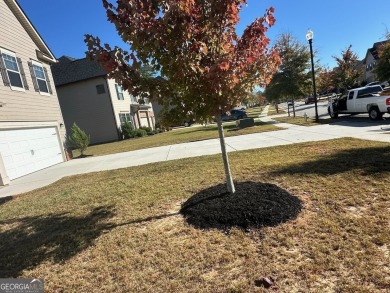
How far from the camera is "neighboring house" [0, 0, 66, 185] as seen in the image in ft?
38.1

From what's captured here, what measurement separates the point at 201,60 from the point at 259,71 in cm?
95

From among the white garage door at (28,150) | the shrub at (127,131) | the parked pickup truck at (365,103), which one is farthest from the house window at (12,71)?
the parked pickup truck at (365,103)

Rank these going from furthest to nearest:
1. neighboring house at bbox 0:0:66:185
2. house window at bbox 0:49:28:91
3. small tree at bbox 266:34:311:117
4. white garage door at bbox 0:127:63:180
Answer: small tree at bbox 266:34:311:117, house window at bbox 0:49:28:91, neighboring house at bbox 0:0:66:185, white garage door at bbox 0:127:63:180

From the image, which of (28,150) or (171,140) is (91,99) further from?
(28,150)

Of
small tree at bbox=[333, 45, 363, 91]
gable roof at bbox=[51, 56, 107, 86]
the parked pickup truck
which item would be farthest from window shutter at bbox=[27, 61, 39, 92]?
small tree at bbox=[333, 45, 363, 91]

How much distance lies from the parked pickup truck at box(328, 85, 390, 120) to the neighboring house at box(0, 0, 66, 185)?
17.1m

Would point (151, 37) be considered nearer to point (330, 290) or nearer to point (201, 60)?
point (201, 60)

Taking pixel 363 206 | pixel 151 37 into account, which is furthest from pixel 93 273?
pixel 363 206

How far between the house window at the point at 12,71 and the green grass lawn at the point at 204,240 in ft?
24.6

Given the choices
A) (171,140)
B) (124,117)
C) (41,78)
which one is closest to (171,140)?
(171,140)

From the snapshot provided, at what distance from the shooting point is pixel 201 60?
4133 mm

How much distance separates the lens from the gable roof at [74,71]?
2672 cm

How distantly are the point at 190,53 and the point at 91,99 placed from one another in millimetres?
25262

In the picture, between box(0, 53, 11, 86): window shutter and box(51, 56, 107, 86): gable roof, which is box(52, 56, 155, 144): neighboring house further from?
box(0, 53, 11, 86): window shutter
